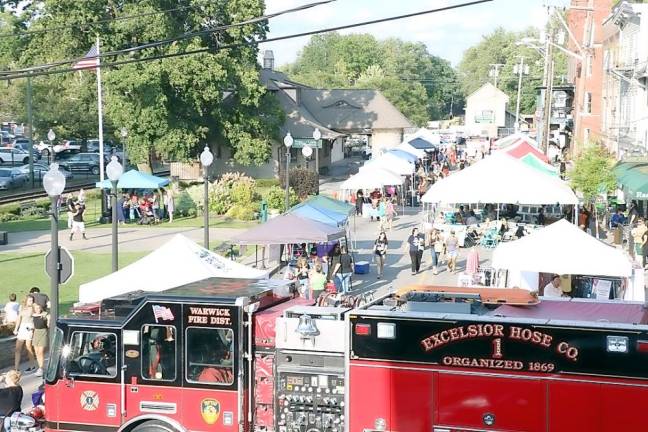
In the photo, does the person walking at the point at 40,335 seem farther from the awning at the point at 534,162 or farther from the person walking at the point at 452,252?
the awning at the point at 534,162

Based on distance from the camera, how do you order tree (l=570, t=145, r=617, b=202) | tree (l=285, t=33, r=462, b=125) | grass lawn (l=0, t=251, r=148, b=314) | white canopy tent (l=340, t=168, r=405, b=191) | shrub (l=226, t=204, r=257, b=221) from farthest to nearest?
tree (l=285, t=33, r=462, b=125) < shrub (l=226, t=204, r=257, b=221) < white canopy tent (l=340, t=168, r=405, b=191) < tree (l=570, t=145, r=617, b=202) < grass lawn (l=0, t=251, r=148, b=314)

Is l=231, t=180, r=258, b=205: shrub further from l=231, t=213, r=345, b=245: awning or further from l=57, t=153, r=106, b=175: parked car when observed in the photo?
l=57, t=153, r=106, b=175: parked car

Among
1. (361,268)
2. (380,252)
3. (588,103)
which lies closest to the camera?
(380,252)

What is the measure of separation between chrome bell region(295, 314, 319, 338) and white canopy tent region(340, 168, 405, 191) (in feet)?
90.4

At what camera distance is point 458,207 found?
1571 inches

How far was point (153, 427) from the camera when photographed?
485 inches

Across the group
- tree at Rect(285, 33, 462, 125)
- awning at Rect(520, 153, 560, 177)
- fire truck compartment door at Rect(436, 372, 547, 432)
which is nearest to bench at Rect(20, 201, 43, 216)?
awning at Rect(520, 153, 560, 177)

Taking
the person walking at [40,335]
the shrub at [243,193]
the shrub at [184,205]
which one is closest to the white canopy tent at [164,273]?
the person walking at [40,335]

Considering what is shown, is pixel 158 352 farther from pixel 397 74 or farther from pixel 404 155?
pixel 397 74

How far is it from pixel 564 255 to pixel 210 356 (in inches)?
368

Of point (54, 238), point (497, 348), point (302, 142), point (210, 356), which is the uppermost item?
point (302, 142)

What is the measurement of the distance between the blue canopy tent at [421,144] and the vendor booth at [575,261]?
3754 cm

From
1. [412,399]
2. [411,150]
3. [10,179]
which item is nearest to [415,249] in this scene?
[412,399]

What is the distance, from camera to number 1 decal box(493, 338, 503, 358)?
11.0 metres
